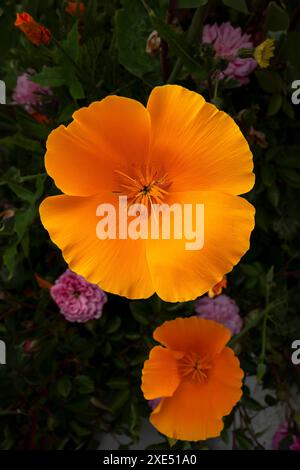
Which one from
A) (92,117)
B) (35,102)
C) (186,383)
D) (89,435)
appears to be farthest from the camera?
(89,435)

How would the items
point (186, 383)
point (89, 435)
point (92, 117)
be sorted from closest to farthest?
point (92, 117) → point (186, 383) → point (89, 435)

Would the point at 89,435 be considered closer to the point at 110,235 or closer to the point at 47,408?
the point at 47,408

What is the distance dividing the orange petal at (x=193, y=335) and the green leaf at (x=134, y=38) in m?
0.32

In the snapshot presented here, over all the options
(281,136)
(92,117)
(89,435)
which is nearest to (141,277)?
(92,117)

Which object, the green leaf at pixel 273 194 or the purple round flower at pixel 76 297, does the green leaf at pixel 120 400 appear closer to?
the purple round flower at pixel 76 297

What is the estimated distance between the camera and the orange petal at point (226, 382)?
2.15 ft

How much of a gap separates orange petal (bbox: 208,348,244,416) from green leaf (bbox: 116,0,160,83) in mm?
382

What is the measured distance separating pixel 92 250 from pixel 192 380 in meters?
0.30

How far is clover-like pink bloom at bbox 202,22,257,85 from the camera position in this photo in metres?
0.70

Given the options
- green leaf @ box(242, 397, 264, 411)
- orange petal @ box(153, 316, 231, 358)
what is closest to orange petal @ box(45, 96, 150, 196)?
orange petal @ box(153, 316, 231, 358)

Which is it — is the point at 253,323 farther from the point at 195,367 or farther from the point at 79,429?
the point at 79,429

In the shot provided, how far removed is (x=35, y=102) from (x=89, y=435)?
1.97 feet

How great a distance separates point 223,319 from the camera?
79 centimetres
